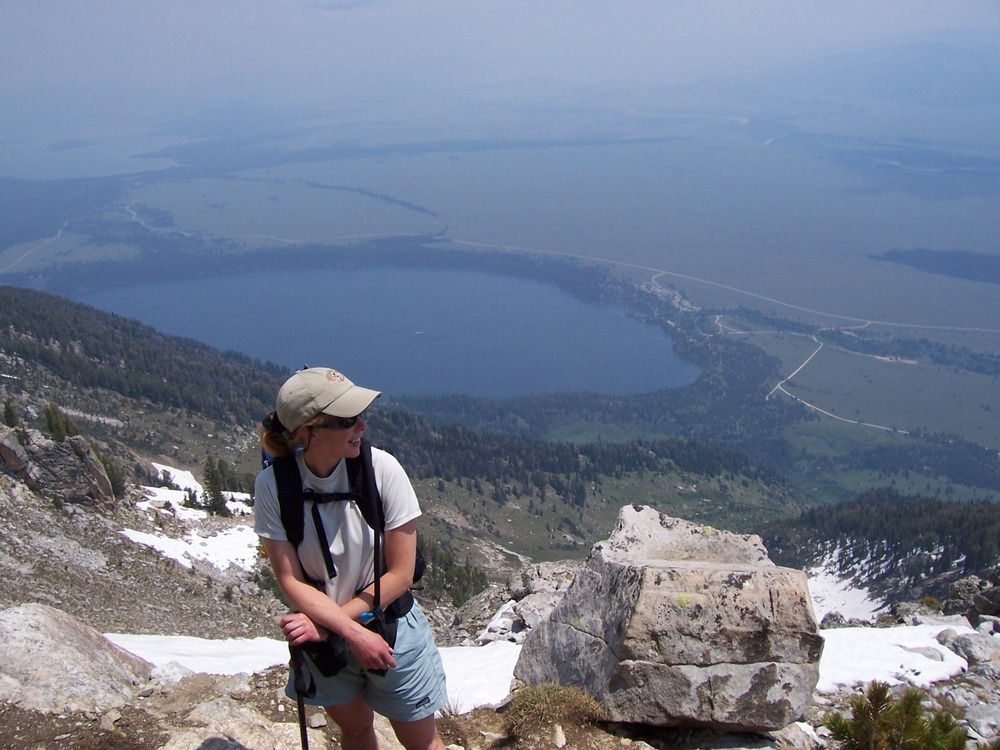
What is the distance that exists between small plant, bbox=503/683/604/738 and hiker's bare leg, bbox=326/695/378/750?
199cm

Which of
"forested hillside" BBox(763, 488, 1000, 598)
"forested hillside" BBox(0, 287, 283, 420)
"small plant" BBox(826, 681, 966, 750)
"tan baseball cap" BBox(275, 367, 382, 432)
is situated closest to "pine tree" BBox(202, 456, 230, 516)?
"small plant" BBox(826, 681, 966, 750)

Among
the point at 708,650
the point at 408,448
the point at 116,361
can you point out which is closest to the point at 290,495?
the point at 708,650

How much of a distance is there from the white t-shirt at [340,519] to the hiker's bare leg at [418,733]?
3.55ft

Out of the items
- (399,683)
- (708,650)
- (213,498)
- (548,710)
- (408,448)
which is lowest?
(408,448)

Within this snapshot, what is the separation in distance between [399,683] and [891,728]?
4.56 metres

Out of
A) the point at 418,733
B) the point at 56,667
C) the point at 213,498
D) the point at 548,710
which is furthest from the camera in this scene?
the point at 213,498

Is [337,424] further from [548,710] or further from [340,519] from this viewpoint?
[548,710]

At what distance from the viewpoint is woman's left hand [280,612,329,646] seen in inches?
191

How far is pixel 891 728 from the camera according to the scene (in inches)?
270

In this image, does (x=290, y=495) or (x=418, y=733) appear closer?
(x=290, y=495)

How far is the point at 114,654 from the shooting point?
816cm

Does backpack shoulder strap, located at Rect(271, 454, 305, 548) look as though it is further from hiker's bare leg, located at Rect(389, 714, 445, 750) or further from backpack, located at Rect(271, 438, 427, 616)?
hiker's bare leg, located at Rect(389, 714, 445, 750)

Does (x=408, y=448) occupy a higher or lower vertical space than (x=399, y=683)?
lower

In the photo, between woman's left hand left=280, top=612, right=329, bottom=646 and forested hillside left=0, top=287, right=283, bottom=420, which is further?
forested hillside left=0, top=287, right=283, bottom=420
